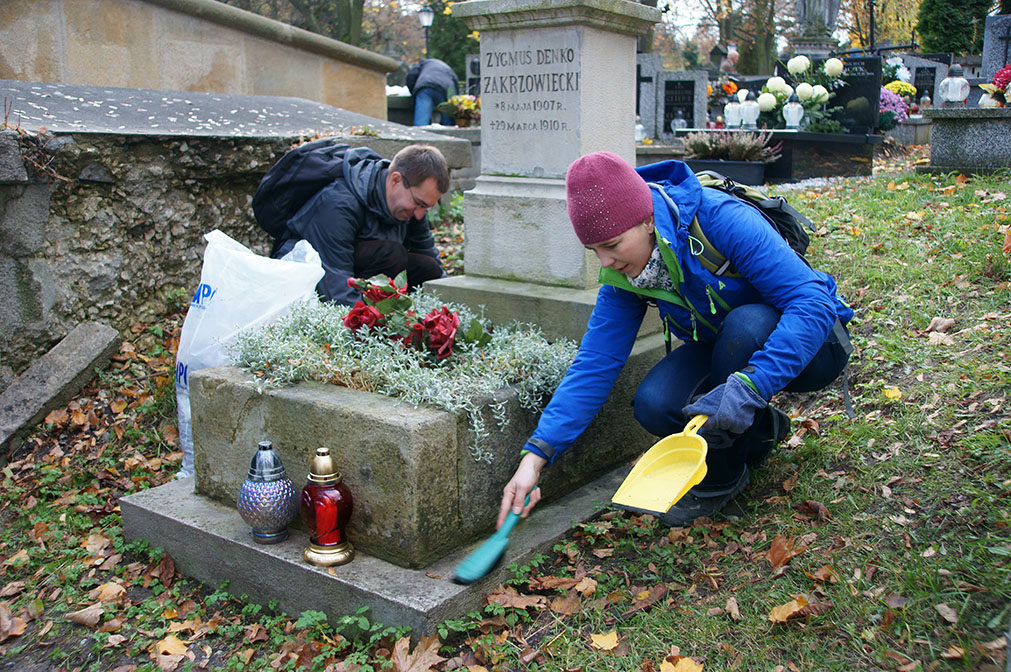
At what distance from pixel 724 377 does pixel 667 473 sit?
40 cm

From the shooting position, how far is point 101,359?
4.16 m

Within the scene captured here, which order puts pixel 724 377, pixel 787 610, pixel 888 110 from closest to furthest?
pixel 787 610 < pixel 724 377 < pixel 888 110

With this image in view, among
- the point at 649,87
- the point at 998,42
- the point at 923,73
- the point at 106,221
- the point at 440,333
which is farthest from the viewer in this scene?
the point at 923,73

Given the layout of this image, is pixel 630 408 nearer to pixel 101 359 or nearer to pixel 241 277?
pixel 241 277

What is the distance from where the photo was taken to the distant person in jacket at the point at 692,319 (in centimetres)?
225

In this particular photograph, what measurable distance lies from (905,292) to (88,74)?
18.6ft

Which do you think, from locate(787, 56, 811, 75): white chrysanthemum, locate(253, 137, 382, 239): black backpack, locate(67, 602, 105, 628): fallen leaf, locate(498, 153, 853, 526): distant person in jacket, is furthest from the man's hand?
locate(787, 56, 811, 75): white chrysanthemum

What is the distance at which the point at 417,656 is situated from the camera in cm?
217

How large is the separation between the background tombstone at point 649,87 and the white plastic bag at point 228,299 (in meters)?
11.6

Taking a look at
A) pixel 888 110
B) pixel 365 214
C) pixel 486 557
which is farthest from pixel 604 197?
pixel 888 110

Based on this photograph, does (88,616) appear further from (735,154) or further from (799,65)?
(799,65)

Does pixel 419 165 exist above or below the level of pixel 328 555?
above

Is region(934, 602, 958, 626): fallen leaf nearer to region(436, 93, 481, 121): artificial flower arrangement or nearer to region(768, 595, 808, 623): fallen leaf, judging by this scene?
region(768, 595, 808, 623): fallen leaf

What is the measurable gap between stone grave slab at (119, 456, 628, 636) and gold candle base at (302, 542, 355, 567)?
2cm
